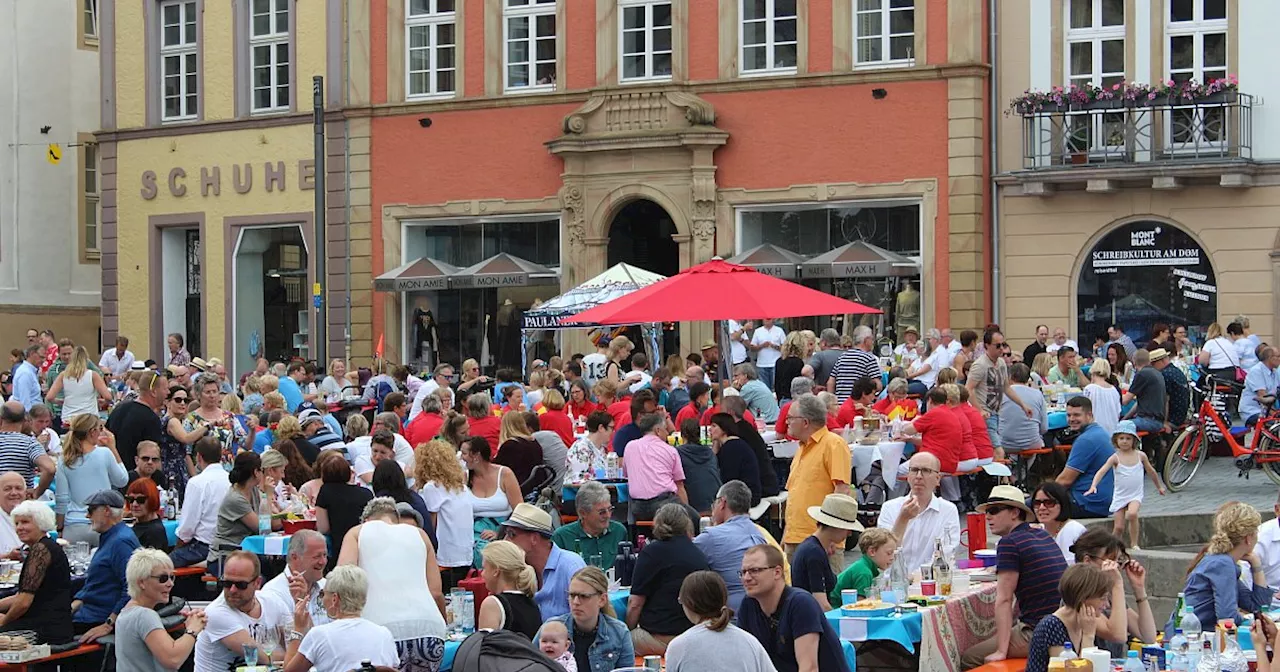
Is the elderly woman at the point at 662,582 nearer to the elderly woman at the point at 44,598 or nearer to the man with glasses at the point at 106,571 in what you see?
the man with glasses at the point at 106,571

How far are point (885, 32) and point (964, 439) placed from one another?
41.1ft

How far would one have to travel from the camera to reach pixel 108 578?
13.2m

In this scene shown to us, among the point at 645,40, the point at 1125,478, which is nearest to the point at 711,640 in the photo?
the point at 1125,478

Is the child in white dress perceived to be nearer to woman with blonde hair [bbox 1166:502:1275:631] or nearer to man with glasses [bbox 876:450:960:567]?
man with glasses [bbox 876:450:960:567]

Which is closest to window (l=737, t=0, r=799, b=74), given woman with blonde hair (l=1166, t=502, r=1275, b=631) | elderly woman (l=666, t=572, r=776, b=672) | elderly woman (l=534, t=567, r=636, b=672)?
woman with blonde hair (l=1166, t=502, r=1275, b=631)

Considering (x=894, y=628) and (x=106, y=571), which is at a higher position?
(x=106, y=571)

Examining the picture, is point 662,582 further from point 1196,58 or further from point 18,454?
point 1196,58

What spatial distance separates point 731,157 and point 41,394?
10997mm

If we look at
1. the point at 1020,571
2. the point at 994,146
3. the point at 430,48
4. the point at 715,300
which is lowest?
the point at 1020,571

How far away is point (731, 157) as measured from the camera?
3111 cm

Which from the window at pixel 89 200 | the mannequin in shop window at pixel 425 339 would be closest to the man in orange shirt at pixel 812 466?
the mannequin in shop window at pixel 425 339

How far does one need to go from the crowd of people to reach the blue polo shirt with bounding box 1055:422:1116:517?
0.02 m

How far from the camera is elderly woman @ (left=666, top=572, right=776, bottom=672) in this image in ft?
30.1

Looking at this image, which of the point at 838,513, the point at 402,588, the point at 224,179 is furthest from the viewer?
the point at 224,179
